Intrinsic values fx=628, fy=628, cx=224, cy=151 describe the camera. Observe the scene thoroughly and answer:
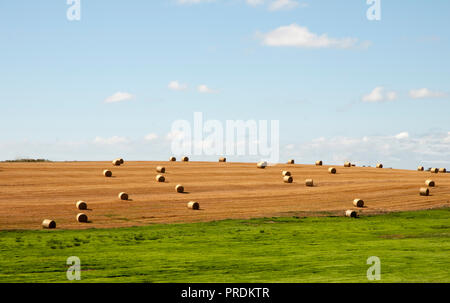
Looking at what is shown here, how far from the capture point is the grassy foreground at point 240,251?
2111cm

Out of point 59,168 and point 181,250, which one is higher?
point 59,168

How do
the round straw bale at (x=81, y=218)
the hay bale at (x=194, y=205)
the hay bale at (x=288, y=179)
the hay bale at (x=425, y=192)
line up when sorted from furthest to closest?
the hay bale at (x=288, y=179)
the hay bale at (x=425, y=192)
the hay bale at (x=194, y=205)
the round straw bale at (x=81, y=218)

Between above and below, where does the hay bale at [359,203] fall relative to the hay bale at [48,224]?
above

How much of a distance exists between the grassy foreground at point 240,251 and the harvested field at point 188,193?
3.30 m

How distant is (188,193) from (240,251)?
1891 cm

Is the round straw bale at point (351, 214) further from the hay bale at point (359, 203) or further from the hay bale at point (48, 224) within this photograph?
the hay bale at point (48, 224)

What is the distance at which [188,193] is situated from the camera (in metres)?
44.8

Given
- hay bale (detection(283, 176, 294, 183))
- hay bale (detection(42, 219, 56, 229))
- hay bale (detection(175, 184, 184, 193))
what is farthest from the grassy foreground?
hay bale (detection(283, 176, 294, 183))

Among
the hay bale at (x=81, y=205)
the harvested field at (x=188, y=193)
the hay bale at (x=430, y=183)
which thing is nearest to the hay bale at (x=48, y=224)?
the harvested field at (x=188, y=193)

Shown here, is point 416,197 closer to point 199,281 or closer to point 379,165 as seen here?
point 379,165

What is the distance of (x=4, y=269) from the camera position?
22156mm

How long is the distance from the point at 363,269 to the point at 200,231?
1182 centimetres
